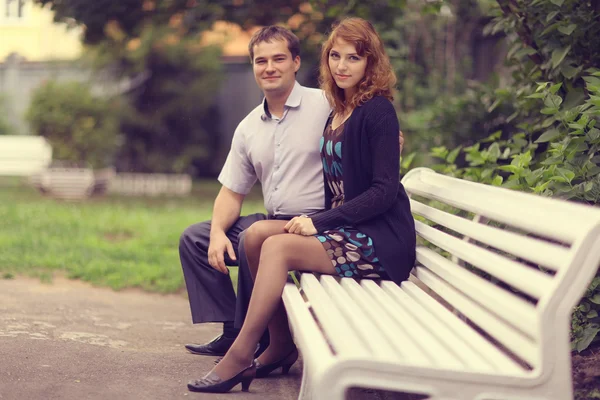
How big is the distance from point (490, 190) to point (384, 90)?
2.24 feet

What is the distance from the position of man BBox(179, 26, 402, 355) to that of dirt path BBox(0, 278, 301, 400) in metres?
0.34

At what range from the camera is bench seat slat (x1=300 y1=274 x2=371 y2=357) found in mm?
2436

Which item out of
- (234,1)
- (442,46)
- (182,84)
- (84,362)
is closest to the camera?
(84,362)

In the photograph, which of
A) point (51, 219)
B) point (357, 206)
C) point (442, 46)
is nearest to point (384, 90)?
point (357, 206)

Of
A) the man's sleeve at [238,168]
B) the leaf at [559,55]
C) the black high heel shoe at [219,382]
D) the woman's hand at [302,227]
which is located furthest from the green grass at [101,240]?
the leaf at [559,55]

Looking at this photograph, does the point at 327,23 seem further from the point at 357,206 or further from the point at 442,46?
the point at 357,206

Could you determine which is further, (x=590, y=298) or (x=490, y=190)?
(x=590, y=298)

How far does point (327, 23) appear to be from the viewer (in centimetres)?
907

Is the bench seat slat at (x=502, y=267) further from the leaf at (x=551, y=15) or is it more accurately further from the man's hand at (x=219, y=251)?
the leaf at (x=551, y=15)

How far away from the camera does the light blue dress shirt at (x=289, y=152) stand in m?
4.02

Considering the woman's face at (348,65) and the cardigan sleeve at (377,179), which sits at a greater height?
the woman's face at (348,65)

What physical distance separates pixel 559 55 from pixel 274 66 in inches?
56.6

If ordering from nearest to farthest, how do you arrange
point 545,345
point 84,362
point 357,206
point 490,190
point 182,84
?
1. point 545,345
2. point 490,190
3. point 357,206
4. point 84,362
5. point 182,84

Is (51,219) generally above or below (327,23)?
below
